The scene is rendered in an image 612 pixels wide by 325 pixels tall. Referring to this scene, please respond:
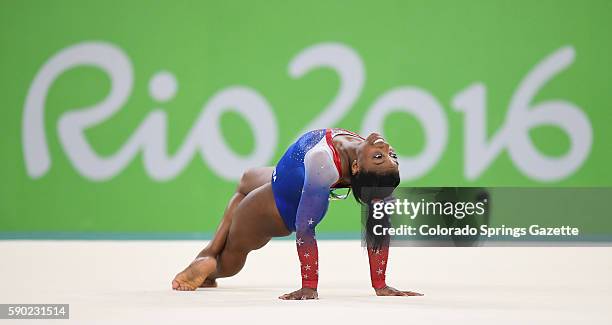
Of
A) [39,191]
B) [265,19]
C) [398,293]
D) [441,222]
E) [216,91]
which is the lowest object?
[398,293]

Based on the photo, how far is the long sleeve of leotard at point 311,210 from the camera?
389 centimetres

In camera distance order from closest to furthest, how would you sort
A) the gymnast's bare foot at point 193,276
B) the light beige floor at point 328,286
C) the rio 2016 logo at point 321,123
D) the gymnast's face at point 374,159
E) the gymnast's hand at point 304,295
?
the light beige floor at point 328,286 < the gymnast's hand at point 304,295 < the gymnast's face at point 374,159 < the gymnast's bare foot at point 193,276 < the rio 2016 logo at point 321,123

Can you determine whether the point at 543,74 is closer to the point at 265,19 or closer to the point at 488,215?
the point at 265,19

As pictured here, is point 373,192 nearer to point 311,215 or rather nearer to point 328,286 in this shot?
point 311,215

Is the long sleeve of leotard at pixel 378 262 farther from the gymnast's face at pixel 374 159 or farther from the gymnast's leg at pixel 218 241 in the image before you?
the gymnast's leg at pixel 218 241

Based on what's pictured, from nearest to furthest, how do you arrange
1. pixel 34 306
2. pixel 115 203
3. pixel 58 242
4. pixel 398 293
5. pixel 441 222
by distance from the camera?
pixel 34 306
pixel 398 293
pixel 441 222
pixel 58 242
pixel 115 203

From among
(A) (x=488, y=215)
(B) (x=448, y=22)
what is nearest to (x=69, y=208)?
(B) (x=448, y=22)

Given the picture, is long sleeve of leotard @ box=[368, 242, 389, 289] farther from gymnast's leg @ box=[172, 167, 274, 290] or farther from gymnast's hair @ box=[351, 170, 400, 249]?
gymnast's leg @ box=[172, 167, 274, 290]

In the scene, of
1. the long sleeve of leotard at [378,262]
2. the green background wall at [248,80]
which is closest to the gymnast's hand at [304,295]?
the long sleeve of leotard at [378,262]

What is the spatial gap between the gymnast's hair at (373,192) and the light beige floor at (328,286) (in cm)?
25

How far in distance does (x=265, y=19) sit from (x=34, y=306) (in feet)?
18.7

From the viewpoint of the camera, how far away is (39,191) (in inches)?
355

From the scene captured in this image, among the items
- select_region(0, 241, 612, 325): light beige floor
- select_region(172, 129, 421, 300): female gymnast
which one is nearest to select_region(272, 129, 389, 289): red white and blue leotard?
select_region(172, 129, 421, 300): female gymnast

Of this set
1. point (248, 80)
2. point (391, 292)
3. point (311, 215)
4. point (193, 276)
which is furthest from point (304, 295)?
point (248, 80)
